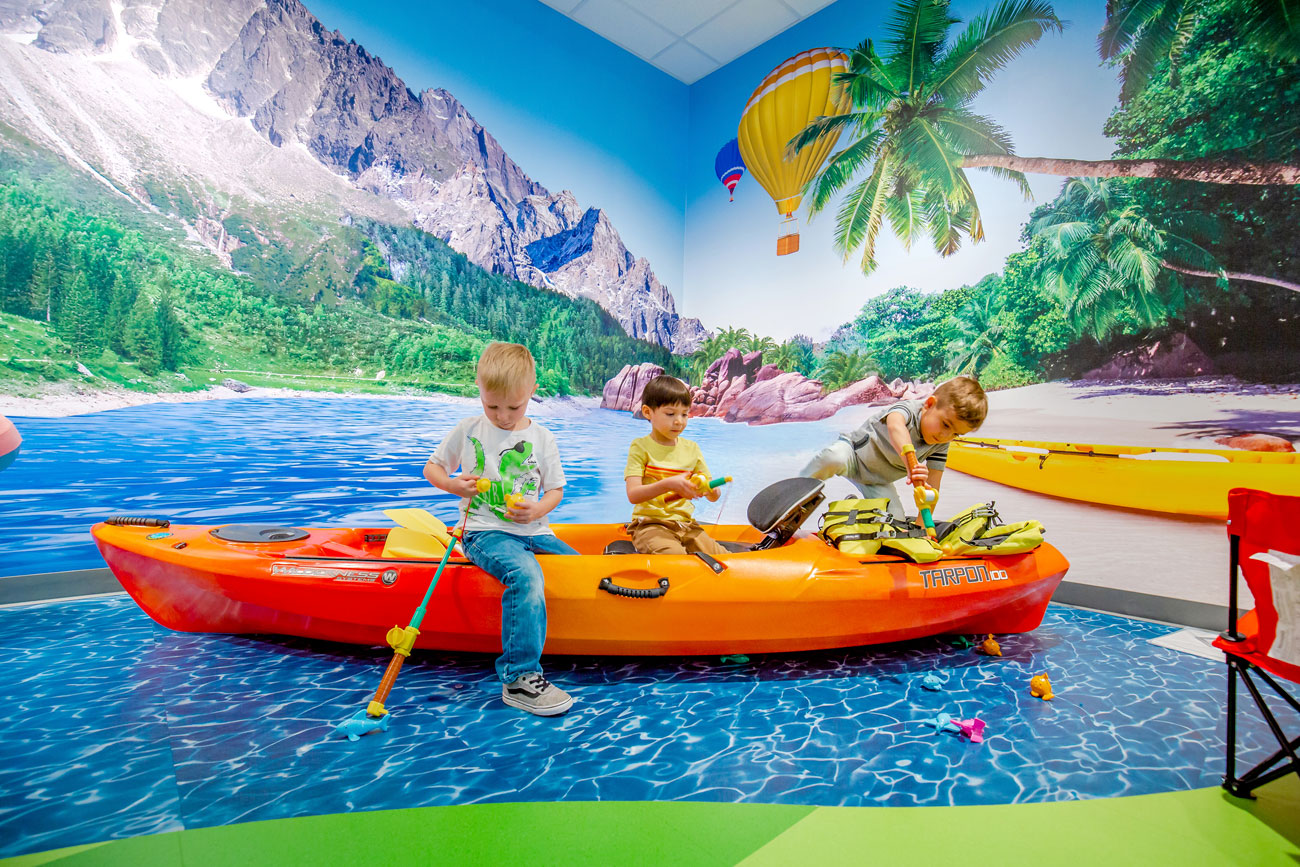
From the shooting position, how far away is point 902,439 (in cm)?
267

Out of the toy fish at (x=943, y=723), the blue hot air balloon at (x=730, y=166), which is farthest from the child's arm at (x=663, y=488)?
the blue hot air balloon at (x=730, y=166)

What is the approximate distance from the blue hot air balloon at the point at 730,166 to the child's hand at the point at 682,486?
3993 millimetres

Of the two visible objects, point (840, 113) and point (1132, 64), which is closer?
point (1132, 64)

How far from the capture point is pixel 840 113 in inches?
175

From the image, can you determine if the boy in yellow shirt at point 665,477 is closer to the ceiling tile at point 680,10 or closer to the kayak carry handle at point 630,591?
the kayak carry handle at point 630,591

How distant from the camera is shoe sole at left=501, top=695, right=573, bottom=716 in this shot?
1.93 metres

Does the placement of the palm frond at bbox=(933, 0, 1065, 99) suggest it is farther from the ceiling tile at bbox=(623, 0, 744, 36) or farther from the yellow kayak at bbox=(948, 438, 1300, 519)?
the yellow kayak at bbox=(948, 438, 1300, 519)

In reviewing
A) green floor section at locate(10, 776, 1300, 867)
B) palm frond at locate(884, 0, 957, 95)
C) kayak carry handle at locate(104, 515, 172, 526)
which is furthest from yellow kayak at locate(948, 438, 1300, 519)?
kayak carry handle at locate(104, 515, 172, 526)

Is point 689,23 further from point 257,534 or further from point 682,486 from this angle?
point 257,534

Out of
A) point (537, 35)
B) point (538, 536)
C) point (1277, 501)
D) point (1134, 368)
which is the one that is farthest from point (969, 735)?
point (537, 35)

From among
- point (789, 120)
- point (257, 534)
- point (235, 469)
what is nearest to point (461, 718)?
point (257, 534)

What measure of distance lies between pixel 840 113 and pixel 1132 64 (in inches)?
70.2

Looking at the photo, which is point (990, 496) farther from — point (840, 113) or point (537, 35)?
point (537, 35)

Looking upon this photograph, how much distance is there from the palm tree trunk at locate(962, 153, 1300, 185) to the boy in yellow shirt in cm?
289
